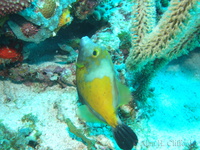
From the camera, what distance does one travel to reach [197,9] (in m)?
1.90

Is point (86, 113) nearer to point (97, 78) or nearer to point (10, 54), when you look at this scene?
point (97, 78)

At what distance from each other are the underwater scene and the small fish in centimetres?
2

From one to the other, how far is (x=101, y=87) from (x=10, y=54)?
267 centimetres

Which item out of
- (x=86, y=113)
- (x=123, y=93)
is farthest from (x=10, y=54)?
(x=123, y=93)

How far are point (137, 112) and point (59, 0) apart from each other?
2.57 m

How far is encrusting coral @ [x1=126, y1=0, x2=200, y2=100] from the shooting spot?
1987mm

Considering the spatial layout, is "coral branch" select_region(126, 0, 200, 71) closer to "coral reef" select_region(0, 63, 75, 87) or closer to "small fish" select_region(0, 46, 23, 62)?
"coral reef" select_region(0, 63, 75, 87)

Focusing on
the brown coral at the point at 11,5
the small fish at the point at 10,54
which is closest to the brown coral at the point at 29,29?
the brown coral at the point at 11,5

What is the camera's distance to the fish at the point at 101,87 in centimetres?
178

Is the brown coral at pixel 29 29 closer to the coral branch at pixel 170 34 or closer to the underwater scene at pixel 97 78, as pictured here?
the underwater scene at pixel 97 78

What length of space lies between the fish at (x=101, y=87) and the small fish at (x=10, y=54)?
2.37 meters

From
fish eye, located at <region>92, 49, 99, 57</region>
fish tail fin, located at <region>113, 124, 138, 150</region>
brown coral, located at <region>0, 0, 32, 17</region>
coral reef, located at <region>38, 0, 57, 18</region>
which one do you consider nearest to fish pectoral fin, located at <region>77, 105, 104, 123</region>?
fish tail fin, located at <region>113, 124, 138, 150</region>

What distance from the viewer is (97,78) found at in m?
1.81

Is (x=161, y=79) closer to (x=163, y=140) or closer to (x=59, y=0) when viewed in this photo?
(x=163, y=140)
